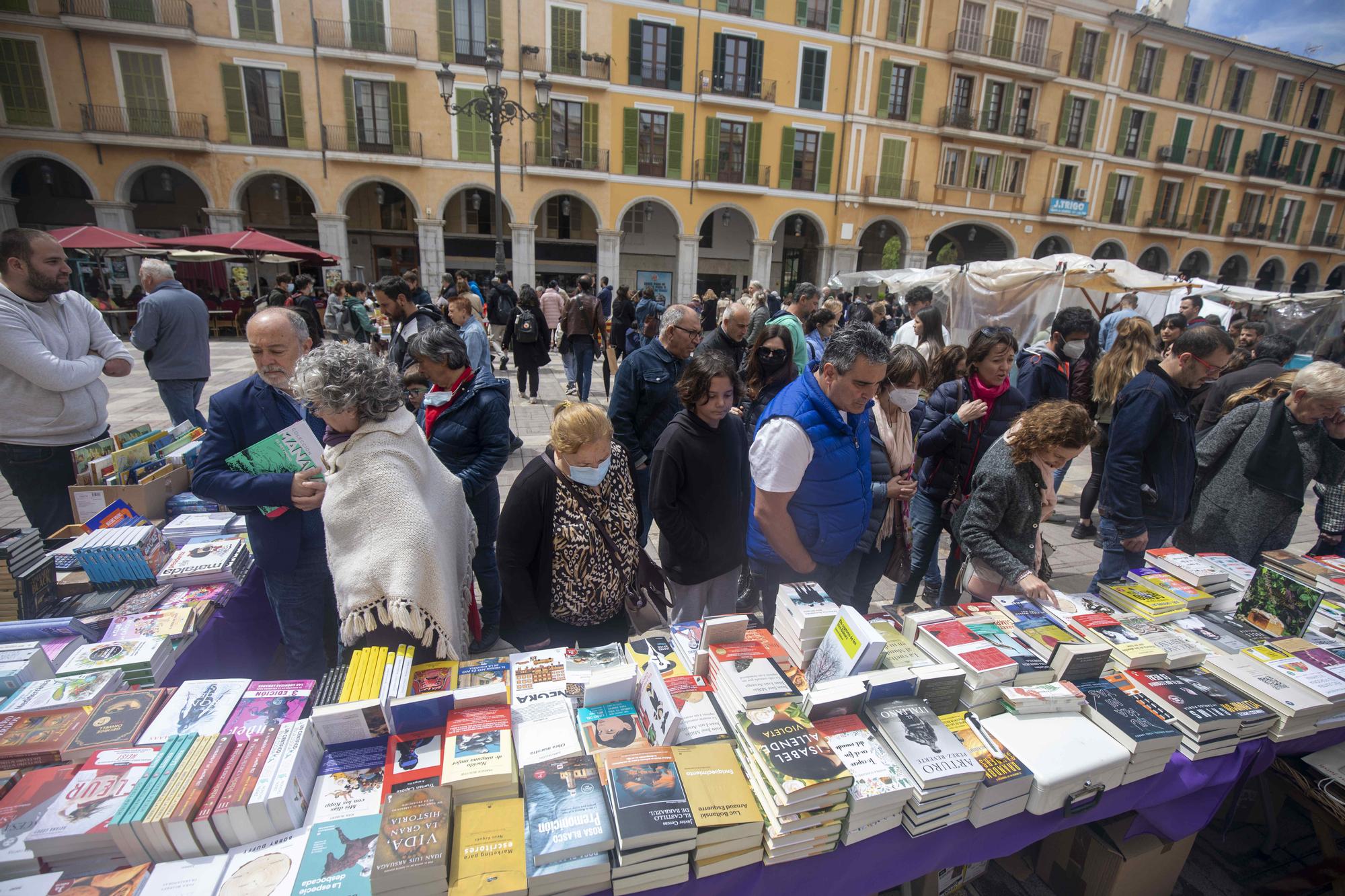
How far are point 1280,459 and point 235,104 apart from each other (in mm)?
23302

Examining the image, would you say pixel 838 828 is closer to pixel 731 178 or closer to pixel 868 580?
pixel 868 580

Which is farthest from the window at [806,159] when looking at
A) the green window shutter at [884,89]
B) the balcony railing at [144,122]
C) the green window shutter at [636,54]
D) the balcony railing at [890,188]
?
the balcony railing at [144,122]

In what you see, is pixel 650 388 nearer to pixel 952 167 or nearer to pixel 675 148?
pixel 675 148

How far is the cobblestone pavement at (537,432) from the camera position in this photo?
4.54 metres

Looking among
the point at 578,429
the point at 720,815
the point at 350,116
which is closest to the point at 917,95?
the point at 350,116

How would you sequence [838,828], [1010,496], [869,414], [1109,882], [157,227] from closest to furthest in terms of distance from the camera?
[838,828], [1109,882], [1010,496], [869,414], [157,227]

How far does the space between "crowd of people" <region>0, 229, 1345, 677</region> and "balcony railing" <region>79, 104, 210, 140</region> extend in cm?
1891

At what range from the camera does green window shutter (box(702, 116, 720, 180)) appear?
20516 mm

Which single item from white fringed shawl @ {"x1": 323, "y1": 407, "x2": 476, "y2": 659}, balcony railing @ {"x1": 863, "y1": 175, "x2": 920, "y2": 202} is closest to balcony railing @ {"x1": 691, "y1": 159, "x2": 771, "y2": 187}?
balcony railing @ {"x1": 863, "y1": 175, "x2": 920, "y2": 202}

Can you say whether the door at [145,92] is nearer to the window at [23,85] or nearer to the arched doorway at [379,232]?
the window at [23,85]

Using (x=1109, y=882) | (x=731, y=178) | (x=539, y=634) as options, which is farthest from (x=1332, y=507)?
(x=731, y=178)

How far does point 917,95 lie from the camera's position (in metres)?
22.0

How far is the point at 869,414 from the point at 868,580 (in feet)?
3.18

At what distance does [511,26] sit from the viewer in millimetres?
18250
